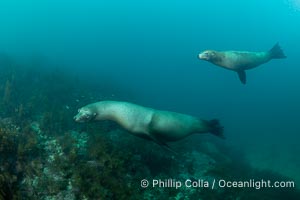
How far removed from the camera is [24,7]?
356ft

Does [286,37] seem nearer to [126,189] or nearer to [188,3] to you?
[188,3]

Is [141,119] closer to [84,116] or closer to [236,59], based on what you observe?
[84,116]

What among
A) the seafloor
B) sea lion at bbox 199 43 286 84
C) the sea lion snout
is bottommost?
the seafloor

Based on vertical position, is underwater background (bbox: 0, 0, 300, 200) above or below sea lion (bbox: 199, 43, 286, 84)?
below

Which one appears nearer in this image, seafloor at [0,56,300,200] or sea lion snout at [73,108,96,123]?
seafloor at [0,56,300,200]

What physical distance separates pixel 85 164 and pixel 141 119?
154 cm

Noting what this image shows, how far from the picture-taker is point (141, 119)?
7422 mm

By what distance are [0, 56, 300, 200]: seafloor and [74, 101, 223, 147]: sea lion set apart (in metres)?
0.79

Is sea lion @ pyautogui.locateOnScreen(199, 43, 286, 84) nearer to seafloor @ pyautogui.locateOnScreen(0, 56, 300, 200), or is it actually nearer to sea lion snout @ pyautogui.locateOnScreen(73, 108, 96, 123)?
seafloor @ pyautogui.locateOnScreen(0, 56, 300, 200)

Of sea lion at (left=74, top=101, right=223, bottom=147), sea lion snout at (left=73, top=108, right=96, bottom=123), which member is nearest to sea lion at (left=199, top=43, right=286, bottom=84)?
sea lion at (left=74, top=101, right=223, bottom=147)

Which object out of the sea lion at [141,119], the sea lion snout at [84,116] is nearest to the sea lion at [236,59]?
the sea lion at [141,119]

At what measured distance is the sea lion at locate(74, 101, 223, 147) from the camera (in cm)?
738

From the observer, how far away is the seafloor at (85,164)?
6516 millimetres

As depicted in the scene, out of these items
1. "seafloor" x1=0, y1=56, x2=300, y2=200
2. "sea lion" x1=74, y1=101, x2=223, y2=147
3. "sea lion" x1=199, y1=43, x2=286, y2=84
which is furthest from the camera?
"sea lion" x1=199, y1=43, x2=286, y2=84
